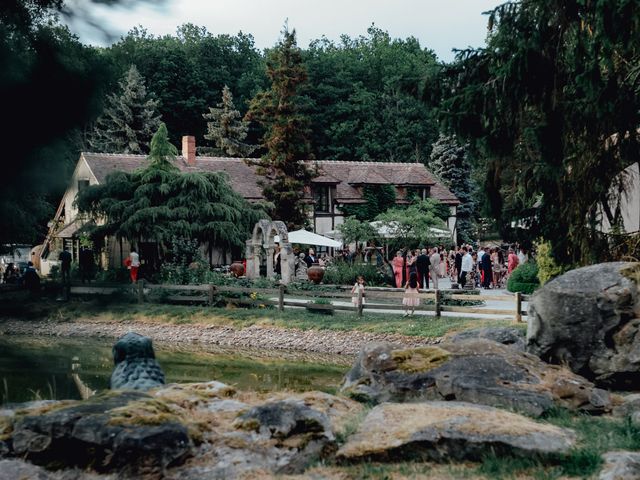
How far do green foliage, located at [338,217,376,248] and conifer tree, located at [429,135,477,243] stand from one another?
20.6 meters

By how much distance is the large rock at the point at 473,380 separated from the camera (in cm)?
872

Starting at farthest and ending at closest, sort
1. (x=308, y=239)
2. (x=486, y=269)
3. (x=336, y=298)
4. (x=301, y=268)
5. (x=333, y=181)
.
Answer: (x=333, y=181) → (x=308, y=239) → (x=301, y=268) → (x=486, y=269) → (x=336, y=298)

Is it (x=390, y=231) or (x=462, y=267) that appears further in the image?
(x=390, y=231)

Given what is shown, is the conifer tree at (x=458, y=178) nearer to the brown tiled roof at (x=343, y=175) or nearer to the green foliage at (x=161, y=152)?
the brown tiled roof at (x=343, y=175)

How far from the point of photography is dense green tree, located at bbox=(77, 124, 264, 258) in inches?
1216

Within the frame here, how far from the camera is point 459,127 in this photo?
1552 cm

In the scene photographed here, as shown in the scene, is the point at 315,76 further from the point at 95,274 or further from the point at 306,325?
the point at 95,274

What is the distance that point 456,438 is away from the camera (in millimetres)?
7035

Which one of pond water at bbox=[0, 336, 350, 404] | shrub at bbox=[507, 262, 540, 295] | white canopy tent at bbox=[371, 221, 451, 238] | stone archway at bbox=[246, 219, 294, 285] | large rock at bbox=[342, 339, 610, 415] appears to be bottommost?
pond water at bbox=[0, 336, 350, 404]

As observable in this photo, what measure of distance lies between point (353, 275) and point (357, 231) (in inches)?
235

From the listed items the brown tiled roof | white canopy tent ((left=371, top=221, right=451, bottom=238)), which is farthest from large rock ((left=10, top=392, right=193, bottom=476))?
the brown tiled roof

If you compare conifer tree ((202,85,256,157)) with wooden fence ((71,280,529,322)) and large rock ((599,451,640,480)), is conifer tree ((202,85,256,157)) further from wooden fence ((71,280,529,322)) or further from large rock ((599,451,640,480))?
large rock ((599,451,640,480))

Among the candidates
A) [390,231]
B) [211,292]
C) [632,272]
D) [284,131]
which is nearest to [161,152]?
[284,131]

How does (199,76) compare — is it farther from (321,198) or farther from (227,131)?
(321,198)
